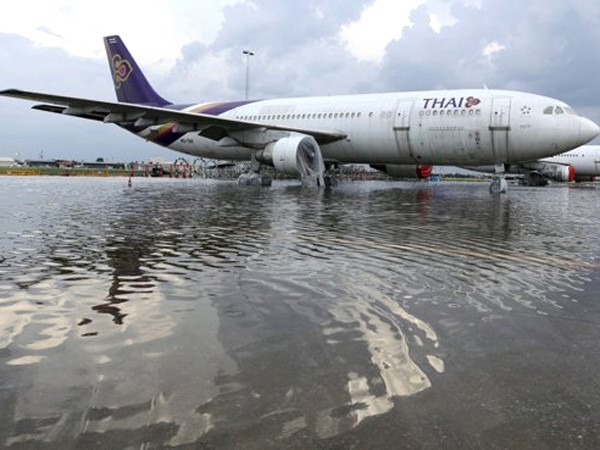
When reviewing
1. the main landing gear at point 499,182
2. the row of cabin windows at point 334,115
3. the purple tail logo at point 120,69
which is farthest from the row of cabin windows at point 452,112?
the purple tail logo at point 120,69

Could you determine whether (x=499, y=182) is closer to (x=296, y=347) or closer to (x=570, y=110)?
(x=570, y=110)

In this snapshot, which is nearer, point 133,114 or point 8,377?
point 8,377

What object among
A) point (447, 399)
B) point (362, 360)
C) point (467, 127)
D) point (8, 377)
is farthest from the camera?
point (467, 127)

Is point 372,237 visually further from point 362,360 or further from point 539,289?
point 362,360

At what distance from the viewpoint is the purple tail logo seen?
26.8 metres

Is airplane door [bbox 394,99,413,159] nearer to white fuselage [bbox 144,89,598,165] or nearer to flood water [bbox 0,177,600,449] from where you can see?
white fuselage [bbox 144,89,598,165]

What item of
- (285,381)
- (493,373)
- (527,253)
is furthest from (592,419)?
(527,253)

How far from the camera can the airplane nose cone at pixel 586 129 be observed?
60.7 feet

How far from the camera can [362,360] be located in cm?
266

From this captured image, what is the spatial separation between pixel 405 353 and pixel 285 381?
711 millimetres

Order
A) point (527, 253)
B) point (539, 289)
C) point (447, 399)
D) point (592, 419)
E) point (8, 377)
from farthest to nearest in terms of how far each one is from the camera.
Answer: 1. point (527, 253)
2. point (539, 289)
3. point (8, 377)
4. point (447, 399)
5. point (592, 419)

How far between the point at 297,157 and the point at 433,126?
5.05 metres

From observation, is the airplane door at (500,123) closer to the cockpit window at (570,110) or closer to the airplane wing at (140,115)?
the cockpit window at (570,110)

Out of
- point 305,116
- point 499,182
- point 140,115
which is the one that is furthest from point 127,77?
point 499,182
